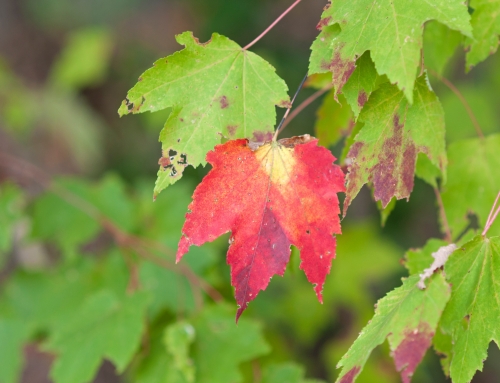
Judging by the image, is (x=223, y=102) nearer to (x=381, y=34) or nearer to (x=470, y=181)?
(x=381, y=34)

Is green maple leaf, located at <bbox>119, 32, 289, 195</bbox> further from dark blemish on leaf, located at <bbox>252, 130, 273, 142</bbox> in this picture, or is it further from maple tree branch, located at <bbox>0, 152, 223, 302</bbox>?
maple tree branch, located at <bbox>0, 152, 223, 302</bbox>

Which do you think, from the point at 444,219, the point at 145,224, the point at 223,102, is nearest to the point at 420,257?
the point at 444,219

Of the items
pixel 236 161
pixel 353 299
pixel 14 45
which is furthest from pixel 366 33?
pixel 14 45

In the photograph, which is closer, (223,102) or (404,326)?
(404,326)

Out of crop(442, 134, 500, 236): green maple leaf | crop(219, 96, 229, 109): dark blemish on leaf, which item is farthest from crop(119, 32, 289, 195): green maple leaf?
crop(442, 134, 500, 236): green maple leaf

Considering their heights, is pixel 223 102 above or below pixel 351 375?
above

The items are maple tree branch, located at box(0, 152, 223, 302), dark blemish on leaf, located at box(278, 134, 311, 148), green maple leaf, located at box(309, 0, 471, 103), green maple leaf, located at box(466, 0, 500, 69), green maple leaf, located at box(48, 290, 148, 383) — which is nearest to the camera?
green maple leaf, located at box(309, 0, 471, 103)

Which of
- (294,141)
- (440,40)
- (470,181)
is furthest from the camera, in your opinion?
(470,181)
